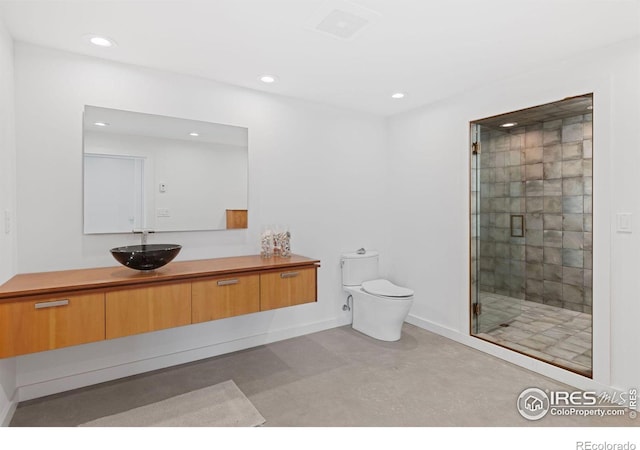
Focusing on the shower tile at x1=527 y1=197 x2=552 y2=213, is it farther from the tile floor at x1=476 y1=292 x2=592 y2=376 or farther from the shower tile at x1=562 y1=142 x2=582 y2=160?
the tile floor at x1=476 y1=292 x2=592 y2=376

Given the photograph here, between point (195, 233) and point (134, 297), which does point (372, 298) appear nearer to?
point (195, 233)

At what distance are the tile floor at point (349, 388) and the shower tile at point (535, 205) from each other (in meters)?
2.09

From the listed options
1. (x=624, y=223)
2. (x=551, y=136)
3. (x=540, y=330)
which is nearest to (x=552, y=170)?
(x=551, y=136)

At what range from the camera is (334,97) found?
3309 millimetres

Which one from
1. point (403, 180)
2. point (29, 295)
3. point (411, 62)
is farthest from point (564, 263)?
point (29, 295)

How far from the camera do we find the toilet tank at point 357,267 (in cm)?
359

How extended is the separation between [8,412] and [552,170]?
524 centimetres

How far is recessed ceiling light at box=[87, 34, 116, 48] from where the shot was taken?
7.13 feet

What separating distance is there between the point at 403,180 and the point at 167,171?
92.2 inches

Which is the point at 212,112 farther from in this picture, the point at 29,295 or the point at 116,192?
the point at 29,295

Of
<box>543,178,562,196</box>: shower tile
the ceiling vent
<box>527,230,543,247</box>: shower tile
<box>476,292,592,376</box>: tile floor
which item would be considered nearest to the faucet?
the ceiling vent

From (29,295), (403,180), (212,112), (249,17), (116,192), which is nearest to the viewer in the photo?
(29,295)

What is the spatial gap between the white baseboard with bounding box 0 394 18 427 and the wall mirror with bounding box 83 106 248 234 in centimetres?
110

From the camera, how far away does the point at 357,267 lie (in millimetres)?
3619
